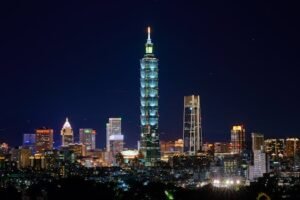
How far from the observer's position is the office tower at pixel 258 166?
86125 millimetres

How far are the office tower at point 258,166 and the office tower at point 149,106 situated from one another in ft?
57.2

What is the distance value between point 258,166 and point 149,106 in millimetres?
23498

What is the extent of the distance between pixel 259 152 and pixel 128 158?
2543 cm

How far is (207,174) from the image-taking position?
8662 cm

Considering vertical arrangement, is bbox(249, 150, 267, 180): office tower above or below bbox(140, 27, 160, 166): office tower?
below

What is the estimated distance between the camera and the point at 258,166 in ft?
294

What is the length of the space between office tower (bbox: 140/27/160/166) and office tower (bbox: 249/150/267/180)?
17.4m

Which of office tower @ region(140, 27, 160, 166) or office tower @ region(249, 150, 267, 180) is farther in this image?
office tower @ region(140, 27, 160, 166)

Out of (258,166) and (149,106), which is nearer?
(258,166)

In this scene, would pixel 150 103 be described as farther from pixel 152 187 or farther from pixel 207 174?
pixel 152 187

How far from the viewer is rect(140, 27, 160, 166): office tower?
10700 cm

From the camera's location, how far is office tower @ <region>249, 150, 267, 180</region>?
283ft

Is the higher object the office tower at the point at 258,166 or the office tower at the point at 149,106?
the office tower at the point at 149,106

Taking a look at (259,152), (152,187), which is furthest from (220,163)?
(152,187)
